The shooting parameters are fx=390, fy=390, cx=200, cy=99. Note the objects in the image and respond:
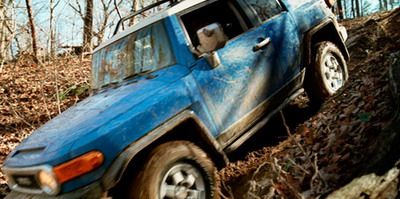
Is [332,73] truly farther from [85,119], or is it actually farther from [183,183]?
[85,119]

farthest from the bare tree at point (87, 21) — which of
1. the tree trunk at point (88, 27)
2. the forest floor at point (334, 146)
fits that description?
the forest floor at point (334, 146)

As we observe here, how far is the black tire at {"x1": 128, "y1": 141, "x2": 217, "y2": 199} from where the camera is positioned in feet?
9.52

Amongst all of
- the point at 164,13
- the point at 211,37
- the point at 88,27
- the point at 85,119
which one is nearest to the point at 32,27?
the point at 88,27

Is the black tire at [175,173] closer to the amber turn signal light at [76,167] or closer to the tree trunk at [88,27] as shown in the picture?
the amber turn signal light at [76,167]

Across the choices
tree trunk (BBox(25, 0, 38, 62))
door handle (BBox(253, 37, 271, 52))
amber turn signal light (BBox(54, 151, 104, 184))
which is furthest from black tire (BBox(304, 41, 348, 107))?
tree trunk (BBox(25, 0, 38, 62))

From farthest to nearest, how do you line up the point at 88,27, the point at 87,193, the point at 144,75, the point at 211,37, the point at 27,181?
the point at 88,27
the point at 144,75
the point at 211,37
the point at 27,181
the point at 87,193

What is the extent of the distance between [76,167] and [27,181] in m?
0.56

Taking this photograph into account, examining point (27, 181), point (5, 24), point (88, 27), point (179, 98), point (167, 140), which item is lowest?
point (167, 140)

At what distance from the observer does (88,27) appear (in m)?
14.7

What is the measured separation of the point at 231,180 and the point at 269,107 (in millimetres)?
908

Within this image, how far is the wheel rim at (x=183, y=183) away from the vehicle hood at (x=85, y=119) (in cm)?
62

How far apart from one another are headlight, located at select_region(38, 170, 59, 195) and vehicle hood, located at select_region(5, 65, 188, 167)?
0.28 ft

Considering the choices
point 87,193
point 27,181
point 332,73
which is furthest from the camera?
point 332,73

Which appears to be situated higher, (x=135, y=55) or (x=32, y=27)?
(x=32, y=27)
